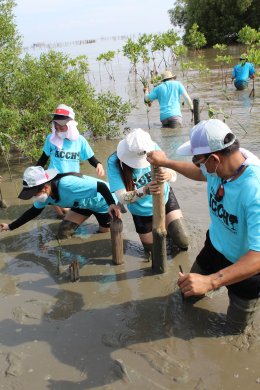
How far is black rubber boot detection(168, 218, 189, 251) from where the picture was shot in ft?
14.7

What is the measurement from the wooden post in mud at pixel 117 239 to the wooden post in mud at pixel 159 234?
1.35 ft

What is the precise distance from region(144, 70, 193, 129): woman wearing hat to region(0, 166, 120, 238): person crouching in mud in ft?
18.3

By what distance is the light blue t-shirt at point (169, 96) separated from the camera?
9836mm

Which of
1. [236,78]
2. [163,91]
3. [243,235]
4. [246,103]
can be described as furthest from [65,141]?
[236,78]

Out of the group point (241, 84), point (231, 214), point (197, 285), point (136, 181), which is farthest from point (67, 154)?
point (241, 84)

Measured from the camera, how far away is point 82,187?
4723 mm

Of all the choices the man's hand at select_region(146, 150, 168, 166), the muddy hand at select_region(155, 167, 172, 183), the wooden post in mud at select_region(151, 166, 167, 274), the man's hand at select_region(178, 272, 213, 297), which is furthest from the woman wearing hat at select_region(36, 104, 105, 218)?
the man's hand at select_region(178, 272, 213, 297)

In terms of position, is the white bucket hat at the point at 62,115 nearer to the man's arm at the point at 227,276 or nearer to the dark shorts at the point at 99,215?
the dark shorts at the point at 99,215

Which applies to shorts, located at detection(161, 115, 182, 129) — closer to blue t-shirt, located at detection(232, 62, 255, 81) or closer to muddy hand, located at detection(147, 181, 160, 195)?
blue t-shirt, located at detection(232, 62, 255, 81)

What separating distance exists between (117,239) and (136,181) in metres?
0.66

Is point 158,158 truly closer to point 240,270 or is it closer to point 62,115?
point 240,270

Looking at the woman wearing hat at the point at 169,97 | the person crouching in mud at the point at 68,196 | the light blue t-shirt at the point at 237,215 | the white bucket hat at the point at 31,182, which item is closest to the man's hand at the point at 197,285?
the light blue t-shirt at the point at 237,215

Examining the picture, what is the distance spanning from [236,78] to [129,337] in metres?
12.6

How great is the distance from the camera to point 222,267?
3.22 m
